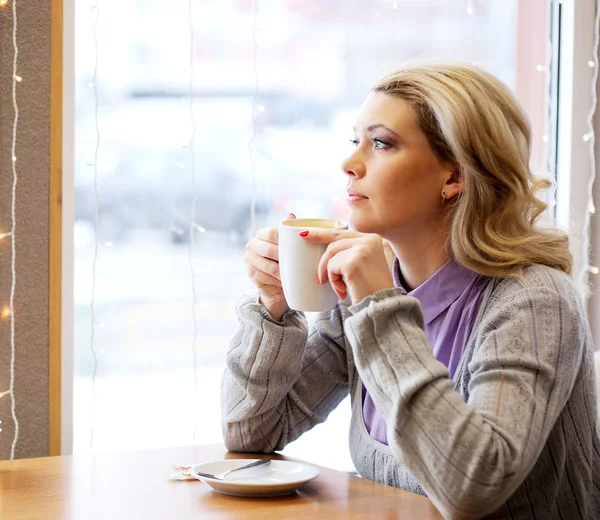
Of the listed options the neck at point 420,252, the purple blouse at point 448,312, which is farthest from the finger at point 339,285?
the neck at point 420,252

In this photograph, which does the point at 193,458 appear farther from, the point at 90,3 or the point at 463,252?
the point at 90,3

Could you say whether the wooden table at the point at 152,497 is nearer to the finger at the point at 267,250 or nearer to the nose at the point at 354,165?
the finger at the point at 267,250

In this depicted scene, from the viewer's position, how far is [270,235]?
1381 mm

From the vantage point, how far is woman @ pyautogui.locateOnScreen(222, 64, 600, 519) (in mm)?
1090

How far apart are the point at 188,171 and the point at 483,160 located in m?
0.90

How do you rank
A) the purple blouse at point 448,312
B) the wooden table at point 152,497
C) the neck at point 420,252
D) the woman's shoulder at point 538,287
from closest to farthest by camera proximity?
the wooden table at point 152,497, the woman's shoulder at point 538,287, the purple blouse at point 448,312, the neck at point 420,252

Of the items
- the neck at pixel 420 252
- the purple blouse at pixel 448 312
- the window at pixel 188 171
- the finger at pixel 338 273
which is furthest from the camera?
the window at pixel 188 171

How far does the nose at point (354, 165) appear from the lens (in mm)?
1395

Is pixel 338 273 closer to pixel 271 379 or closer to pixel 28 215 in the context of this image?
pixel 271 379

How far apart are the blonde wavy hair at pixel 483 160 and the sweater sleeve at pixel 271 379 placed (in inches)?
11.7

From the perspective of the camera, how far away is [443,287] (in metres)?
1.43

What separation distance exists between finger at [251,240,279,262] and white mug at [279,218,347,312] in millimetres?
161

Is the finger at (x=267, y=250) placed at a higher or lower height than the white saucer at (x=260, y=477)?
higher

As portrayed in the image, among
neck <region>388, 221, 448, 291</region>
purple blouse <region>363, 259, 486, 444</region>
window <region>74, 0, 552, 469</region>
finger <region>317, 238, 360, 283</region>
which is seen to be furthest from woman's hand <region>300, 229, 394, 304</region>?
window <region>74, 0, 552, 469</region>
